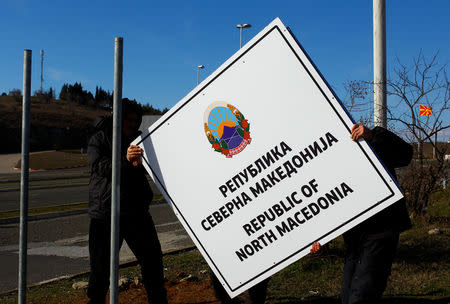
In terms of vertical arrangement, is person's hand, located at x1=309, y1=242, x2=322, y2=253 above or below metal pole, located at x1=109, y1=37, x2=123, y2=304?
below

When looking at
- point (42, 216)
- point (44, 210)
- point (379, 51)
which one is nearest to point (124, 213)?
point (379, 51)

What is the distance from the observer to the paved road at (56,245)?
223 inches

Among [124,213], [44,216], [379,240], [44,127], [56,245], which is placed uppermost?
[44,127]

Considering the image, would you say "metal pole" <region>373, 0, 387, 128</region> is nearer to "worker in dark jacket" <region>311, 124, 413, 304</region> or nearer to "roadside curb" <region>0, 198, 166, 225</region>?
"worker in dark jacket" <region>311, 124, 413, 304</region>

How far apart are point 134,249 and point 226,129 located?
1.34 meters

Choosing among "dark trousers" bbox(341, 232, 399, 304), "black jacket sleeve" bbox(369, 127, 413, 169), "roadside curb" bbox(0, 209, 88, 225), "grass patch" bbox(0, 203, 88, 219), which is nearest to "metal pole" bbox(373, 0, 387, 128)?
"black jacket sleeve" bbox(369, 127, 413, 169)

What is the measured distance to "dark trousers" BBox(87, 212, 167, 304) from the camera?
324cm

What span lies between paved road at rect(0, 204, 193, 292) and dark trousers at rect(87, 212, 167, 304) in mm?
2191

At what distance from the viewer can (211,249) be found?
8.73 ft

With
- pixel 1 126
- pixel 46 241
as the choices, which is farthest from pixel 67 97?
pixel 46 241

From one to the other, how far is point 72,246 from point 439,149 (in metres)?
5.85

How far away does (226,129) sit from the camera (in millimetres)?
2561

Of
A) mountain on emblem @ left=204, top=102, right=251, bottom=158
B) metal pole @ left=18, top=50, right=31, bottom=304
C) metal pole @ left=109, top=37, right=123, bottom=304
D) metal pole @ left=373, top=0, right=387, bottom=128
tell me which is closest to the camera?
metal pole @ left=109, top=37, right=123, bottom=304

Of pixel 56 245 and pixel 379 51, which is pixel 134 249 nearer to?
pixel 379 51
